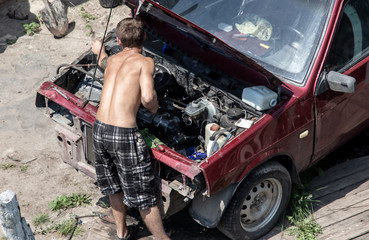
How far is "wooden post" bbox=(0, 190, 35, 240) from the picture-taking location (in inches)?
144

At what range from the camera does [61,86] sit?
5164 mm

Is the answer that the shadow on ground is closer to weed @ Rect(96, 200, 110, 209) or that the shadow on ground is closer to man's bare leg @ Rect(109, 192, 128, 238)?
weed @ Rect(96, 200, 110, 209)

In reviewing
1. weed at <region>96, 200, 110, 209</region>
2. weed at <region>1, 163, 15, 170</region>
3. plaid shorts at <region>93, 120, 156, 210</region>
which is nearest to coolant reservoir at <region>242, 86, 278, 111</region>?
plaid shorts at <region>93, 120, 156, 210</region>

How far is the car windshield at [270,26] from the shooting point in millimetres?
4738

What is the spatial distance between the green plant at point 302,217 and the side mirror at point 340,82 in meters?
1.11

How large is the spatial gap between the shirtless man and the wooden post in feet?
2.76

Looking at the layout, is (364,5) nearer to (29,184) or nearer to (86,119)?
(86,119)

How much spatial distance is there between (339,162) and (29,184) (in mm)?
3217

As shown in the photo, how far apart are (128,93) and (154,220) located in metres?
1.05

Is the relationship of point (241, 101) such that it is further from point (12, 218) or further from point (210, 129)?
point (12, 218)

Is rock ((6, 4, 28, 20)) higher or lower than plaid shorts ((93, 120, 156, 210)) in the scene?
lower

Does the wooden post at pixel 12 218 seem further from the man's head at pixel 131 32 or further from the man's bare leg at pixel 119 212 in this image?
the man's head at pixel 131 32

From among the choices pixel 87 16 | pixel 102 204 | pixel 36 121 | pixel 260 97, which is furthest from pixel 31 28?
pixel 260 97

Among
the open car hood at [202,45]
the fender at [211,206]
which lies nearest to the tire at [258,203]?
the fender at [211,206]
